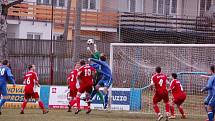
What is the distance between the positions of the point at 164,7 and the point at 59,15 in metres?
8.96

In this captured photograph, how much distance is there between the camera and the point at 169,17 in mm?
46188

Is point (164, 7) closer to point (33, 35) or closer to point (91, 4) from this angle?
point (91, 4)

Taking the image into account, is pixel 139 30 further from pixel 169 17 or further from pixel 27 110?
pixel 27 110

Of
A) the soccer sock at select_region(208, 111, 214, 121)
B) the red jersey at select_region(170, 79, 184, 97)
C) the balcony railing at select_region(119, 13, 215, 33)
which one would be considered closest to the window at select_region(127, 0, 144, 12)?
the balcony railing at select_region(119, 13, 215, 33)

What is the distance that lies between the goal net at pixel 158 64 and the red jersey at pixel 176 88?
54.7 inches

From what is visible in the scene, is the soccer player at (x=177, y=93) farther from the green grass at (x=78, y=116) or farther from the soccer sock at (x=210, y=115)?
the soccer sock at (x=210, y=115)

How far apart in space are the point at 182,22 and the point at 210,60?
20.4m

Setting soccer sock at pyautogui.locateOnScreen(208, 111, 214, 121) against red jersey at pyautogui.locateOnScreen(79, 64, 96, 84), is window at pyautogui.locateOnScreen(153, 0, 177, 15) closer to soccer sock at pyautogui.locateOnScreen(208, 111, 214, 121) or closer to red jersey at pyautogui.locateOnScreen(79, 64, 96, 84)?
red jersey at pyautogui.locateOnScreen(79, 64, 96, 84)

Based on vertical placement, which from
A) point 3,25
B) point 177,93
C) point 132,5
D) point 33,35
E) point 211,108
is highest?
point 132,5

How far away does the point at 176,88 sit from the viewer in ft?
80.1

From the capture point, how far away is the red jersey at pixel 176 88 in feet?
79.7

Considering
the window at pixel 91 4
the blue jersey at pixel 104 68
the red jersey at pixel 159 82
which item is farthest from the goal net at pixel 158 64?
the window at pixel 91 4

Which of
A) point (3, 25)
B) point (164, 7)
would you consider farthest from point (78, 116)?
point (164, 7)

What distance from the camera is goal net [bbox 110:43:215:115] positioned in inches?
1018
